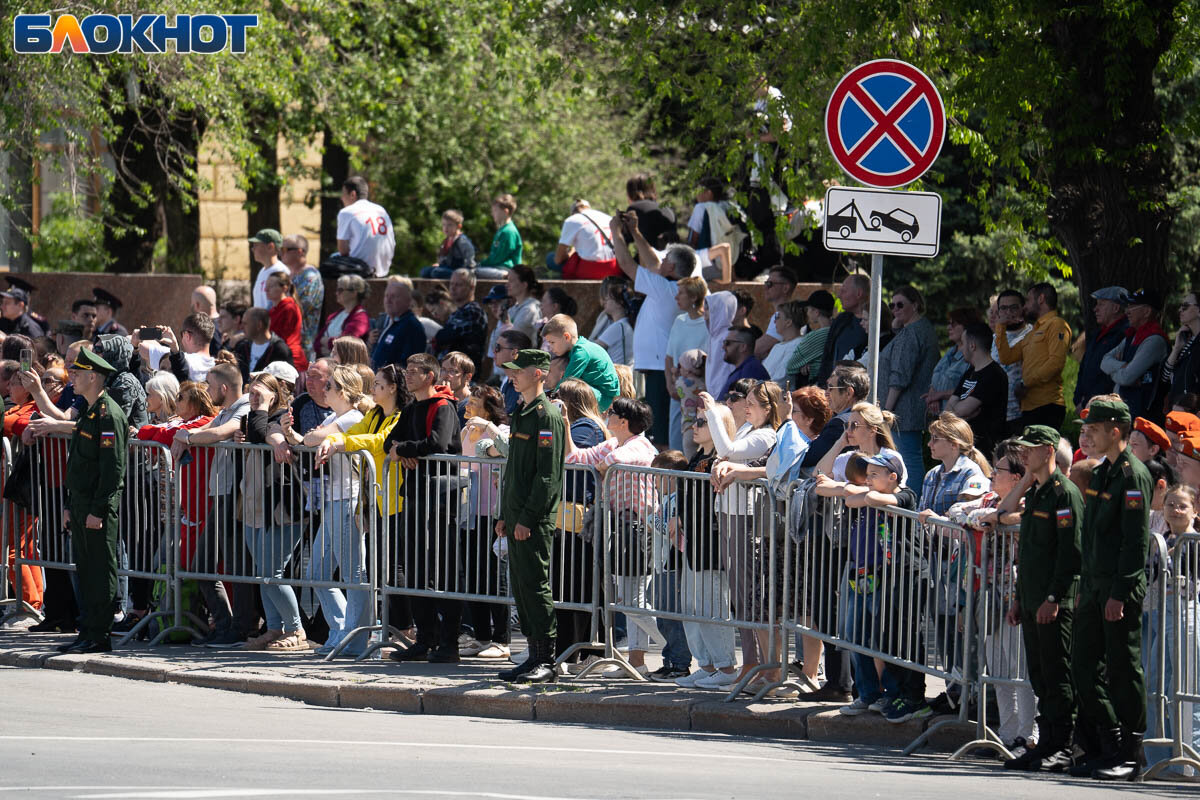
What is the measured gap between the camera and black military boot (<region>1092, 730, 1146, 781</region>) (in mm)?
8914

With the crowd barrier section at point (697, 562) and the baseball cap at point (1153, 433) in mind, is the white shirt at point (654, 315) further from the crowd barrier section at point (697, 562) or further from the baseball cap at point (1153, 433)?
the baseball cap at point (1153, 433)

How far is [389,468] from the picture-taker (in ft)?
39.1

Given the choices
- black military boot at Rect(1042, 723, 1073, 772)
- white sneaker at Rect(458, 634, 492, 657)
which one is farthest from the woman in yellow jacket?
black military boot at Rect(1042, 723, 1073, 772)

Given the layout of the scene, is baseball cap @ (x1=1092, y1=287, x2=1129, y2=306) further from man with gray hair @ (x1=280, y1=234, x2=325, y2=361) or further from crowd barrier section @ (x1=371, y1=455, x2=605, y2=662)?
man with gray hair @ (x1=280, y1=234, x2=325, y2=361)

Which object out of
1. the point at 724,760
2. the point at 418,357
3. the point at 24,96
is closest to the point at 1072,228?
the point at 418,357

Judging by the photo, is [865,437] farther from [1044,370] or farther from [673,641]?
[1044,370]

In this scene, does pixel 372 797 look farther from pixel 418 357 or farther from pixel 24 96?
pixel 24 96

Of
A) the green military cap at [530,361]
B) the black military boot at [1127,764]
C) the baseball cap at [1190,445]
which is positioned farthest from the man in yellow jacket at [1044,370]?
the black military boot at [1127,764]

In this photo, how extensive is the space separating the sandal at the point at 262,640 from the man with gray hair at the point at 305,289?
5915 millimetres

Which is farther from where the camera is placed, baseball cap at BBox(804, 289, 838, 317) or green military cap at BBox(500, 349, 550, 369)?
baseball cap at BBox(804, 289, 838, 317)

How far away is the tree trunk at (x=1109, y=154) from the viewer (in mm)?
13758

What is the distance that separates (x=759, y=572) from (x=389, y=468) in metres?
2.66

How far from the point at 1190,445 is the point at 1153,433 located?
8.5 inches

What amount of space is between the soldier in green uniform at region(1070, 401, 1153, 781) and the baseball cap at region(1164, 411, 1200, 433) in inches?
58.3
